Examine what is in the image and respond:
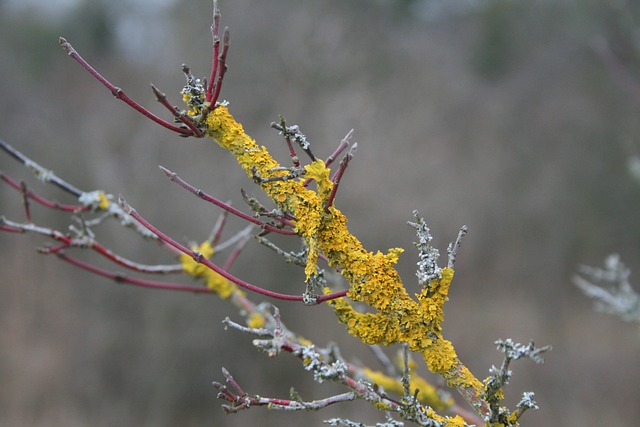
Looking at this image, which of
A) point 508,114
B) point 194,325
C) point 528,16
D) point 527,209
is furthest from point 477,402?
point 528,16

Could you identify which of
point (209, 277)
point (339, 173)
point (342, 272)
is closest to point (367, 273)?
point (342, 272)

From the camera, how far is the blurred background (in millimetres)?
6883

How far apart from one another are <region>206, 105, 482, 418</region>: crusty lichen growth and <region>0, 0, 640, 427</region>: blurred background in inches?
88.2

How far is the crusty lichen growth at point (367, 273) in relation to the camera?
0.97 m

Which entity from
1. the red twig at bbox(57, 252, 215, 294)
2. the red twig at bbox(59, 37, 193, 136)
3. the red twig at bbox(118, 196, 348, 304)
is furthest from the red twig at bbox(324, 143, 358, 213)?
the red twig at bbox(57, 252, 215, 294)

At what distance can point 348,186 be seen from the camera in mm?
8234

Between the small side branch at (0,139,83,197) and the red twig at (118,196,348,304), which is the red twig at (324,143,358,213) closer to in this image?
the red twig at (118,196,348,304)

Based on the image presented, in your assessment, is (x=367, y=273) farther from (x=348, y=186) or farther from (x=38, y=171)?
(x=348, y=186)

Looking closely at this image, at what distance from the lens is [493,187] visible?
10844mm

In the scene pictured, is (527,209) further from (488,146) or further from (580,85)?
(580,85)

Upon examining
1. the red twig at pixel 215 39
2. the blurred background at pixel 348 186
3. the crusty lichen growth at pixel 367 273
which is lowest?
the crusty lichen growth at pixel 367 273

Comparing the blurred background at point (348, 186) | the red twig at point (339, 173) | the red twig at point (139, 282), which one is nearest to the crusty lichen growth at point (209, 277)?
the red twig at point (139, 282)

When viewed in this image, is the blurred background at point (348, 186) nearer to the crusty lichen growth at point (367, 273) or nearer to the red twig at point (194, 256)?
the crusty lichen growth at point (367, 273)

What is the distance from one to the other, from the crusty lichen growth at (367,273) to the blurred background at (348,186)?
2.24 m
